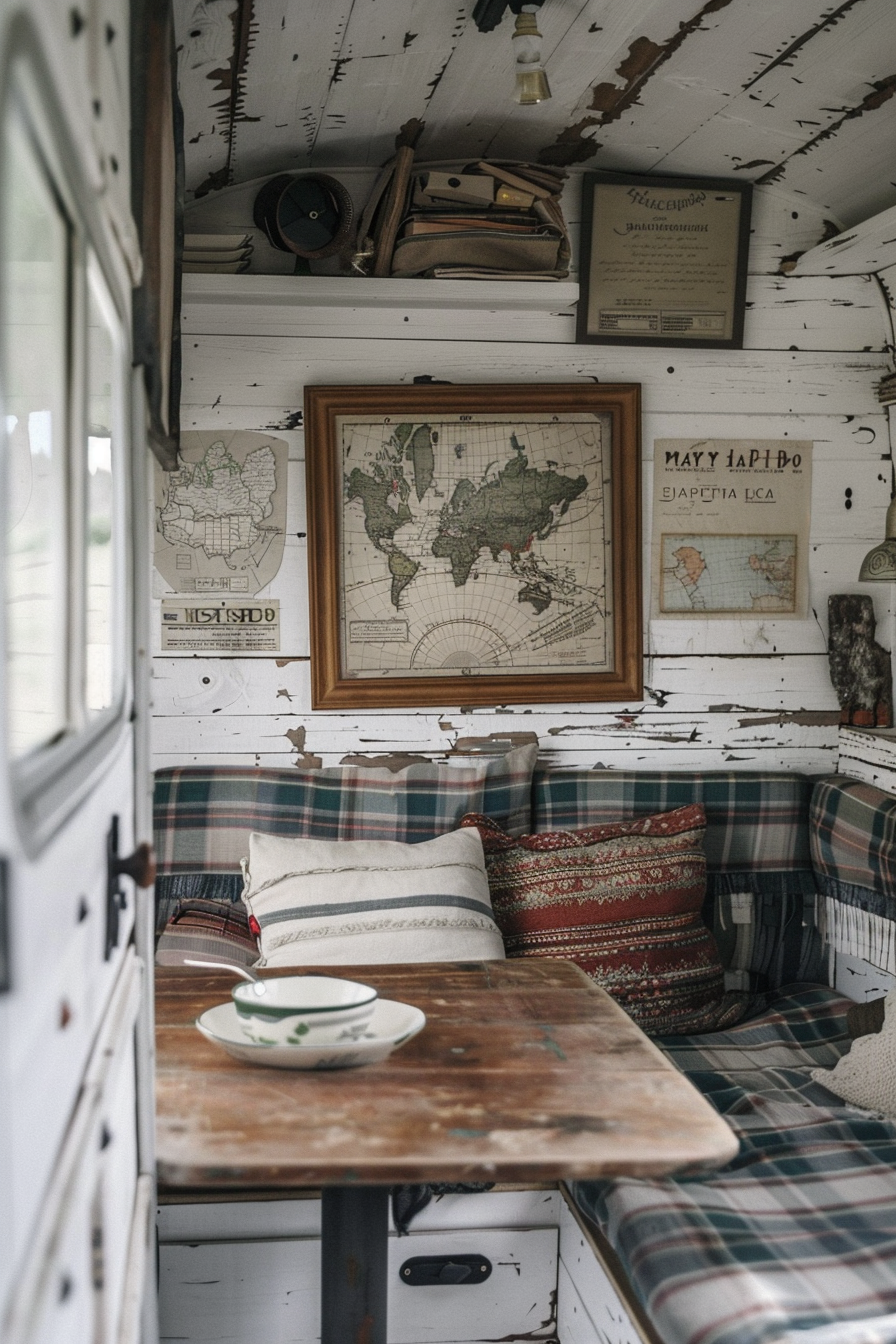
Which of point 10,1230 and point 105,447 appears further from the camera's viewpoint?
point 105,447

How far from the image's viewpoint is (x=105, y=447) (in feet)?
3.94

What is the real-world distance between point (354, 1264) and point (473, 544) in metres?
1.69

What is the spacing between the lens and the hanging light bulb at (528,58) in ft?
6.78

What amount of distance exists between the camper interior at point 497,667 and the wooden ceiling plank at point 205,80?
0.04 feet

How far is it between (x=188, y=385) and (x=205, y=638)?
60 centimetres

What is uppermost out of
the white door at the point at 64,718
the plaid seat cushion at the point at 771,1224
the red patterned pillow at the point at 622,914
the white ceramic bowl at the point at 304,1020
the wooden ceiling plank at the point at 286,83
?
the wooden ceiling plank at the point at 286,83

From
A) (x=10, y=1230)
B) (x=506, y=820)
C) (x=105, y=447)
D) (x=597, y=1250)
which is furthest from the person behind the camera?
(x=506, y=820)

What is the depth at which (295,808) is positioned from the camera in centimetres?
265

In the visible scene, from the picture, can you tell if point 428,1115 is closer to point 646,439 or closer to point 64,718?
point 64,718

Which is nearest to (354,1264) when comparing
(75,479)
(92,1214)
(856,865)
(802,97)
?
(92,1214)

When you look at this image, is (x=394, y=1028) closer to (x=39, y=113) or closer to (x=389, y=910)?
(x=389, y=910)

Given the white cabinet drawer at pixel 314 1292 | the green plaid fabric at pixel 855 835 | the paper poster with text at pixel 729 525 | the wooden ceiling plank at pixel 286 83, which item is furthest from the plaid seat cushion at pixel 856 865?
the wooden ceiling plank at pixel 286 83

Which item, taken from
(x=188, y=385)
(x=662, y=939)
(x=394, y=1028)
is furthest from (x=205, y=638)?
(x=394, y=1028)

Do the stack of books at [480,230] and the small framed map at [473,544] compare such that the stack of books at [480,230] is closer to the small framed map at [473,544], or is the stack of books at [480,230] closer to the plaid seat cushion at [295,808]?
the small framed map at [473,544]
